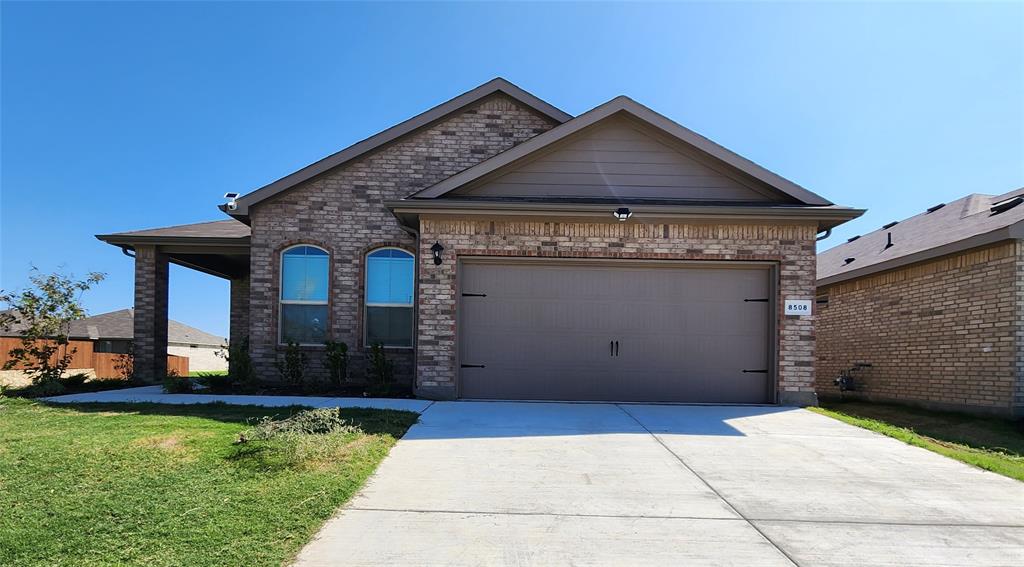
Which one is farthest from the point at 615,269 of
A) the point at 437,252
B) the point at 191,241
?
the point at 191,241

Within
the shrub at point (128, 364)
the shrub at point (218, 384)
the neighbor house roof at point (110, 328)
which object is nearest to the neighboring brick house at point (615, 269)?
the shrub at point (218, 384)

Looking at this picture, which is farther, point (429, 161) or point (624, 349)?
point (429, 161)

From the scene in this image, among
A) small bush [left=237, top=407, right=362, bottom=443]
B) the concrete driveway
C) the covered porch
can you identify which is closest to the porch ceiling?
the covered porch

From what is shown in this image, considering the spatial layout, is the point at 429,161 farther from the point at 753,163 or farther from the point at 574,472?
the point at 574,472

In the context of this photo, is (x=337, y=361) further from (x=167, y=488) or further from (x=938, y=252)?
(x=938, y=252)

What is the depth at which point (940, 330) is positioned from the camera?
10.4 m

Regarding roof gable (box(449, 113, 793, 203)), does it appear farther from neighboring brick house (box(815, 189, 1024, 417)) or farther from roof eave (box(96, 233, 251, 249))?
roof eave (box(96, 233, 251, 249))

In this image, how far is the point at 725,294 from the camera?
9.31 m

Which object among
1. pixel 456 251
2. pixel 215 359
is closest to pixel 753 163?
pixel 456 251

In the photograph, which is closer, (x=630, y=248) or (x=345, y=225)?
(x=630, y=248)

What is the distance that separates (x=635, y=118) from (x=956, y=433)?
22.3 feet

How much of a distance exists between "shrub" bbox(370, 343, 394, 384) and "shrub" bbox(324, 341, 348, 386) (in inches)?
20.9

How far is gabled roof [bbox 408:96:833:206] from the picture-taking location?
919cm

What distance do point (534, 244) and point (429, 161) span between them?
3.53 m
